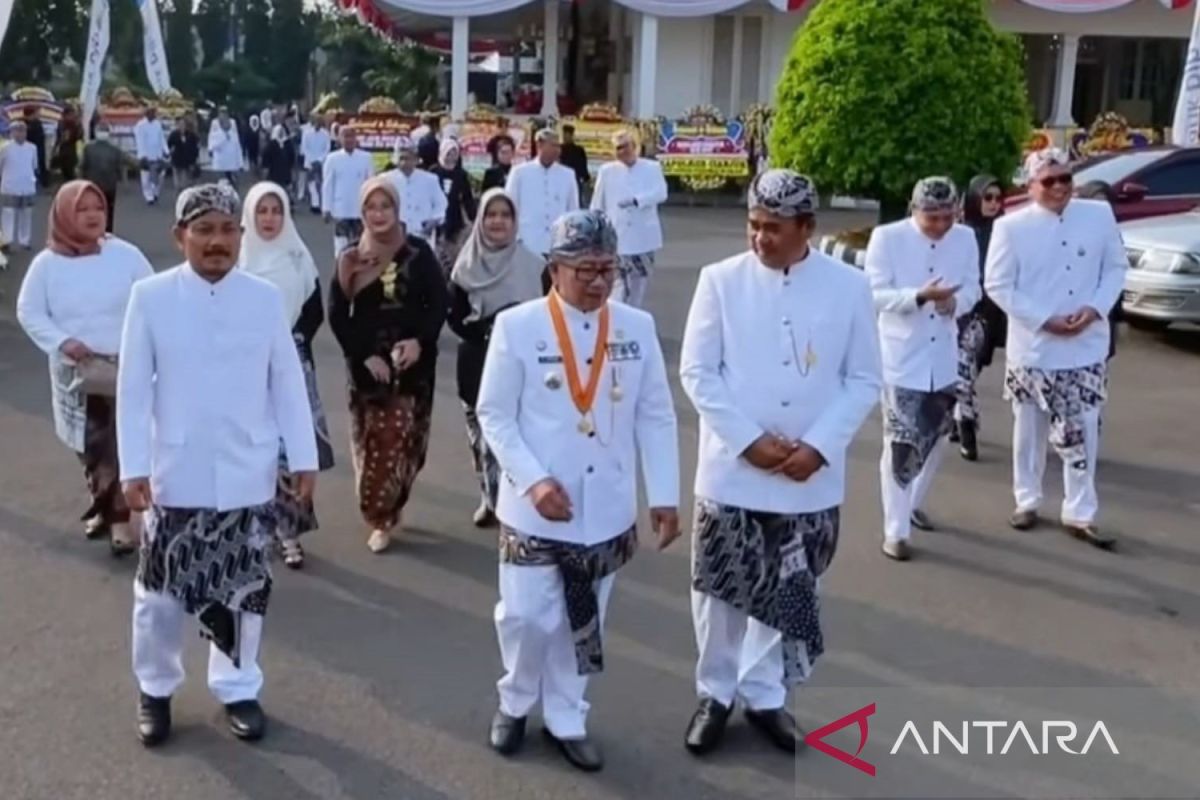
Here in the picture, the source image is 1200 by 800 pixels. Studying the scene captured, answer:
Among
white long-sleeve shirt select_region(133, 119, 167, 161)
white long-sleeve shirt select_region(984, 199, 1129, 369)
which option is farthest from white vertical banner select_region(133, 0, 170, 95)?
white long-sleeve shirt select_region(984, 199, 1129, 369)

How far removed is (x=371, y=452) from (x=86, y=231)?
64.1 inches

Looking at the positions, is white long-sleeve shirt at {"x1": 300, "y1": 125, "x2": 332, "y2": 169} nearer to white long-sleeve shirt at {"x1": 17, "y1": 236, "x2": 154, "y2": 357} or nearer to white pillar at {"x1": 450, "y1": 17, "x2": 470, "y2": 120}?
white pillar at {"x1": 450, "y1": 17, "x2": 470, "y2": 120}

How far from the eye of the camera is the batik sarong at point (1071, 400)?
7.38 metres

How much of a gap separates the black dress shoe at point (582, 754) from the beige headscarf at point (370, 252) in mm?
2747

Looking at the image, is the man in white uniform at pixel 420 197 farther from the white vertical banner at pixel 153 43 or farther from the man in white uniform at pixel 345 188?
the white vertical banner at pixel 153 43

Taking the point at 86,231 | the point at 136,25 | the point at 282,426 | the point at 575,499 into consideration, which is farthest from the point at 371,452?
the point at 136,25

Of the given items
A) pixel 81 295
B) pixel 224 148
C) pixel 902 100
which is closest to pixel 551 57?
pixel 224 148

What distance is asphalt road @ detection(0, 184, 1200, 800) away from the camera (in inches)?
189

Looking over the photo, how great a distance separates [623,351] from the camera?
4789 millimetres

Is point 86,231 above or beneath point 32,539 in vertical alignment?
above

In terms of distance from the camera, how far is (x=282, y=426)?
5023 millimetres

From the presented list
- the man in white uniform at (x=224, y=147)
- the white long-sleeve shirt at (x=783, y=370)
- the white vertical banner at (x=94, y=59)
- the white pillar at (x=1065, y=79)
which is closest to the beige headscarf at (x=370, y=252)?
the white long-sleeve shirt at (x=783, y=370)

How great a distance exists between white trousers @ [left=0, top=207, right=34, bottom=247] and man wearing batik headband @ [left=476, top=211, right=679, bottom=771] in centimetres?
1514

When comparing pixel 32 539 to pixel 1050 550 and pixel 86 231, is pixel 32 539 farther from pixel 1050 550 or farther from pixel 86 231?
pixel 1050 550
